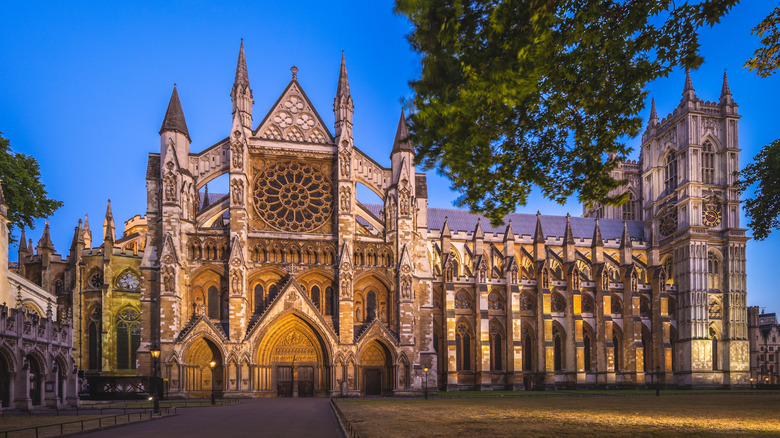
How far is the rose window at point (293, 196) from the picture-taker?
4491 cm

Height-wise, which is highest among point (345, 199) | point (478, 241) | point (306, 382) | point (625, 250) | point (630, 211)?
point (630, 211)

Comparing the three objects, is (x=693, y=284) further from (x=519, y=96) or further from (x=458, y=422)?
(x=519, y=96)

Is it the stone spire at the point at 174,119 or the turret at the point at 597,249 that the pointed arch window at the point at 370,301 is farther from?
the turret at the point at 597,249

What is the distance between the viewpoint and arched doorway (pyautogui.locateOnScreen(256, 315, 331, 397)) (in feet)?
140

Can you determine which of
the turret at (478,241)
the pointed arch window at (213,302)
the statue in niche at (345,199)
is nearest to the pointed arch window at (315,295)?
the statue in niche at (345,199)

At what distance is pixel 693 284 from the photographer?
211ft

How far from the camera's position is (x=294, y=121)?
46.6 m

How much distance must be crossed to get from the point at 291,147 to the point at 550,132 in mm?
34828

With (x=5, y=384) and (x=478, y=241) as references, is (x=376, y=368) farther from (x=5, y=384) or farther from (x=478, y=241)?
(x=5, y=384)

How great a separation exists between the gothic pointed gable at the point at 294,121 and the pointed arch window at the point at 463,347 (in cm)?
2248

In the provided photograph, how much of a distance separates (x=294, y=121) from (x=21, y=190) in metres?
17.9

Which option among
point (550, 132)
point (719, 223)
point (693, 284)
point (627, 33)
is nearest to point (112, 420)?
point (550, 132)

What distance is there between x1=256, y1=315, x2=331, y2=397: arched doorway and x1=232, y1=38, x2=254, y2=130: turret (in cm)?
1423

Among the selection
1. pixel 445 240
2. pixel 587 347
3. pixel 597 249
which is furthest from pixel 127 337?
pixel 597 249
